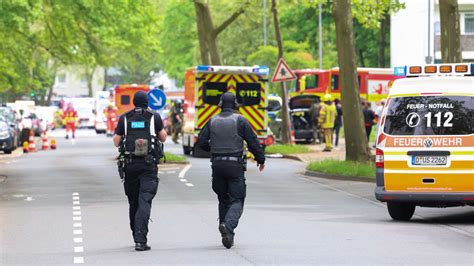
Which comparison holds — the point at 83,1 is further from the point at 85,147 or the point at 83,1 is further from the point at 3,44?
the point at 85,147

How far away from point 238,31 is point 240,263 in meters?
67.9

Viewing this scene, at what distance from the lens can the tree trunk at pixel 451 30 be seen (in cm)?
2819

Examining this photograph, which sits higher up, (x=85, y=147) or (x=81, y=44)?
(x=81, y=44)

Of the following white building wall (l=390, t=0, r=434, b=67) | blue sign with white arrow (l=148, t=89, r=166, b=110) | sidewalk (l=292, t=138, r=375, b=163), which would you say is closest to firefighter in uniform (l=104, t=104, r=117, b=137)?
white building wall (l=390, t=0, r=434, b=67)

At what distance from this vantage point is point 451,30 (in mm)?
28188

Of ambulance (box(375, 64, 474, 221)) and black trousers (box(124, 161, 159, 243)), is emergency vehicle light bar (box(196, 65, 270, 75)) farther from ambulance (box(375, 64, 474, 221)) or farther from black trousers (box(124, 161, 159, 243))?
black trousers (box(124, 161, 159, 243))

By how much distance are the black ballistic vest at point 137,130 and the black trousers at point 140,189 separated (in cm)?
20

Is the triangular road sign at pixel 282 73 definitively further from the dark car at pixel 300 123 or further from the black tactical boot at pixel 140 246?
the black tactical boot at pixel 140 246

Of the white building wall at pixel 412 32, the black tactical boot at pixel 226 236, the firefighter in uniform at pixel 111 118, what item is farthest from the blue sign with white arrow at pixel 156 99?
the white building wall at pixel 412 32

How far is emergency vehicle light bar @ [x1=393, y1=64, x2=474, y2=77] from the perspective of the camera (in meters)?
18.7

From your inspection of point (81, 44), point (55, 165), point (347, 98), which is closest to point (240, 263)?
point (347, 98)

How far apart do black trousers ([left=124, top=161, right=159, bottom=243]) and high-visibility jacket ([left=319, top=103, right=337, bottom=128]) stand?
27016mm

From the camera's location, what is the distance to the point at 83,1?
124 feet

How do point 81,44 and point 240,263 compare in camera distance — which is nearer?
point 240,263
